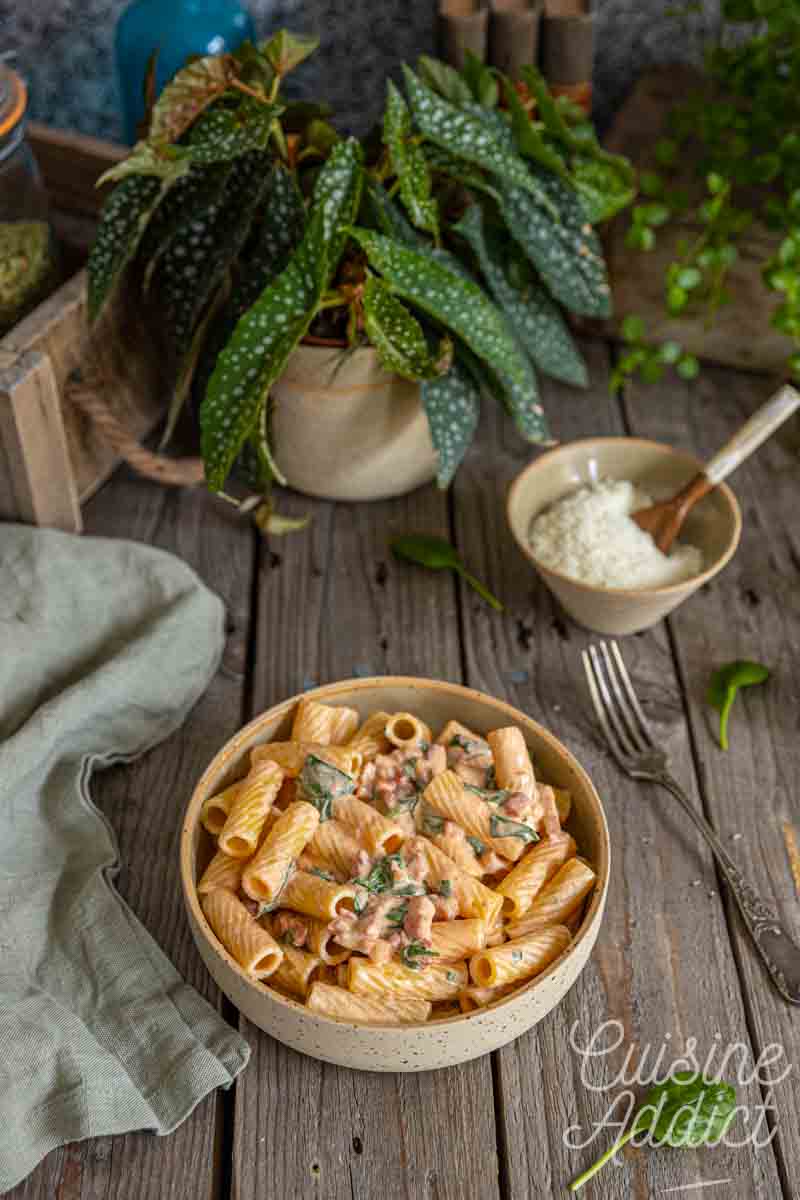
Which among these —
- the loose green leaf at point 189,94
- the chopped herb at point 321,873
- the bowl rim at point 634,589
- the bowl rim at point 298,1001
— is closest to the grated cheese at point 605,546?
the bowl rim at point 634,589

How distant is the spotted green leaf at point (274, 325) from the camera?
3.95 feet

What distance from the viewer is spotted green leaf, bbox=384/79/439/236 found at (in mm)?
1222

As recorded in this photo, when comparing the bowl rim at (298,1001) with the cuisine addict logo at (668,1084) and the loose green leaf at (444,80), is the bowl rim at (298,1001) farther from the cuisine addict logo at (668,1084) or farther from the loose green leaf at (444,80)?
Result: the loose green leaf at (444,80)

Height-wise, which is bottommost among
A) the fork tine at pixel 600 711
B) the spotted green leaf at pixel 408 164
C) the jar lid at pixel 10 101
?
the fork tine at pixel 600 711

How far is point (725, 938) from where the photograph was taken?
1070 millimetres

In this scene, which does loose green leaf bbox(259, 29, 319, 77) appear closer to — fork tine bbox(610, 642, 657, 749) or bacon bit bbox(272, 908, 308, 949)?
fork tine bbox(610, 642, 657, 749)

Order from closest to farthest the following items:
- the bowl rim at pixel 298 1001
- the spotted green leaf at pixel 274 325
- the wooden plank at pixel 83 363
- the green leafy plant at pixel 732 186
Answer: the bowl rim at pixel 298 1001
the spotted green leaf at pixel 274 325
the wooden plank at pixel 83 363
the green leafy plant at pixel 732 186

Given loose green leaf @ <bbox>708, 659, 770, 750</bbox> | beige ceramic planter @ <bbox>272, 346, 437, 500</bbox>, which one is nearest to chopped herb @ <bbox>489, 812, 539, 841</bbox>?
loose green leaf @ <bbox>708, 659, 770, 750</bbox>

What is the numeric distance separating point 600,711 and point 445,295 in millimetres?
444

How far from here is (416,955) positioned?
3.03ft

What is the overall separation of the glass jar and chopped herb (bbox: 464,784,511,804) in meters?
0.73

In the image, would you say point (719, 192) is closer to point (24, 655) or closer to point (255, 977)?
point (24, 655)

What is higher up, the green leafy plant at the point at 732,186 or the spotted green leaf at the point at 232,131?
the spotted green leaf at the point at 232,131

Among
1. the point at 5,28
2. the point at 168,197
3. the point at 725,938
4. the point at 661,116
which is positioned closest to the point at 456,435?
the point at 168,197
